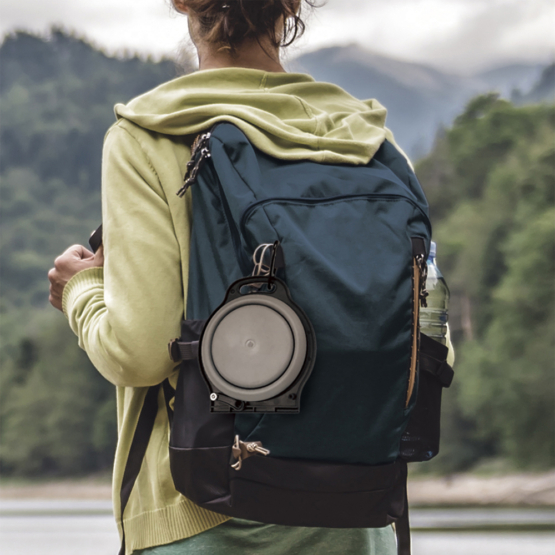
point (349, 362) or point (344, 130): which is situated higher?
point (344, 130)

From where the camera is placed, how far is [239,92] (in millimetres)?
972

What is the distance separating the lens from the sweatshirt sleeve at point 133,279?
878 millimetres

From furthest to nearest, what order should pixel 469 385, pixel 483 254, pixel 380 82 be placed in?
pixel 380 82 → pixel 483 254 → pixel 469 385

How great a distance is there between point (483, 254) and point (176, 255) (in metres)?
25.8

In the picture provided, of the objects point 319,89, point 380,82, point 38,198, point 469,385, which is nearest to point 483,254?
point 469,385

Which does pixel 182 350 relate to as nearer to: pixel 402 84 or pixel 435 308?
pixel 435 308

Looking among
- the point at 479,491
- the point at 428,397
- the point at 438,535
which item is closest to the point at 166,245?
the point at 428,397

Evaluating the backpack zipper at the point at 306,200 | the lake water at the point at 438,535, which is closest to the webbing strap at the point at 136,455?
the backpack zipper at the point at 306,200

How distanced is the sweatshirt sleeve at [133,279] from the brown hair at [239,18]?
206mm

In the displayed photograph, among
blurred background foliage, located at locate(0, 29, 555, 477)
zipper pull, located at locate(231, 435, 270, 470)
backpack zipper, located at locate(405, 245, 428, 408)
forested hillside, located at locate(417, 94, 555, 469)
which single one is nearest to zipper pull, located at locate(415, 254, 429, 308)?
backpack zipper, located at locate(405, 245, 428, 408)

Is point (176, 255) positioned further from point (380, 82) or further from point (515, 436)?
point (380, 82)

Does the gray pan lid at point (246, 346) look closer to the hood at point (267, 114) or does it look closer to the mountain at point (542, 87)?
the hood at point (267, 114)

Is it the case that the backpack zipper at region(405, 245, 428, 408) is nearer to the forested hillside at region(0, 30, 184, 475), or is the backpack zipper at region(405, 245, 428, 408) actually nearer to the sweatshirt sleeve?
the sweatshirt sleeve

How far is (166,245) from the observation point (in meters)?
0.91
